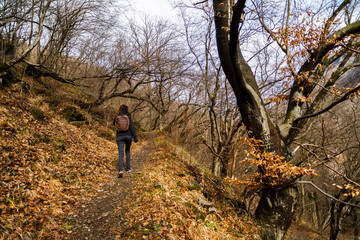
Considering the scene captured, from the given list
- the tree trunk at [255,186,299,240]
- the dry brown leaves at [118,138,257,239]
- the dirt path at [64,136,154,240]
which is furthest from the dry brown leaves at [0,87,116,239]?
the tree trunk at [255,186,299,240]

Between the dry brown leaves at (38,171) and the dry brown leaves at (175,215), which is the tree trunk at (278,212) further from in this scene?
the dry brown leaves at (38,171)

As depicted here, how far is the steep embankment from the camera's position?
3.04m

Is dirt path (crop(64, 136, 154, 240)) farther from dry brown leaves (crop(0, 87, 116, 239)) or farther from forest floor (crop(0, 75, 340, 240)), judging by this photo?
dry brown leaves (crop(0, 87, 116, 239))

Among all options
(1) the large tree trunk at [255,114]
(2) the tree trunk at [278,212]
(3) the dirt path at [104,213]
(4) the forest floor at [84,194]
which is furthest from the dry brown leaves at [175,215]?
(1) the large tree trunk at [255,114]

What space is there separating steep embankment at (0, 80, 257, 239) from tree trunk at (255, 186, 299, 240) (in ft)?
1.82

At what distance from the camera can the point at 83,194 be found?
14.2ft

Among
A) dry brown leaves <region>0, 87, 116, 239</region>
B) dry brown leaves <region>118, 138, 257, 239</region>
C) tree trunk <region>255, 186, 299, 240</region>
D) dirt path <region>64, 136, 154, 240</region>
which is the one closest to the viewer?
dry brown leaves <region>0, 87, 116, 239</region>

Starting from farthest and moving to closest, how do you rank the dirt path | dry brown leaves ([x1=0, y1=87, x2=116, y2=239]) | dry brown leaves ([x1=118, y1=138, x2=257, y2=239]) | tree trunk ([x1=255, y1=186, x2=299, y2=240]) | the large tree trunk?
tree trunk ([x1=255, y1=186, x2=299, y2=240]) < the large tree trunk < dry brown leaves ([x1=118, y1=138, x2=257, y2=239]) < the dirt path < dry brown leaves ([x1=0, y1=87, x2=116, y2=239])

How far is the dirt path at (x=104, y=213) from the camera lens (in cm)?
303

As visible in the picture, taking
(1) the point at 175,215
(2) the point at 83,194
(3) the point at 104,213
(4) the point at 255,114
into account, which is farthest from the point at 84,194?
(4) the point at 255,114

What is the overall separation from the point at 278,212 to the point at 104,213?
3.82 meters

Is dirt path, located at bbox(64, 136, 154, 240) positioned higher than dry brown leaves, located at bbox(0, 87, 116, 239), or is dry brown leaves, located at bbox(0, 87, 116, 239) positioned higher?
dry brown leaves, located at bbox(0, 87, 116, 239)

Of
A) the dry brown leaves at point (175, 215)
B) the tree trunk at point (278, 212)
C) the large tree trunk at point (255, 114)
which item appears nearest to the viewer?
the dry brown leaves at point (175, 215)

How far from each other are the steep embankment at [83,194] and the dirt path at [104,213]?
15 mm
